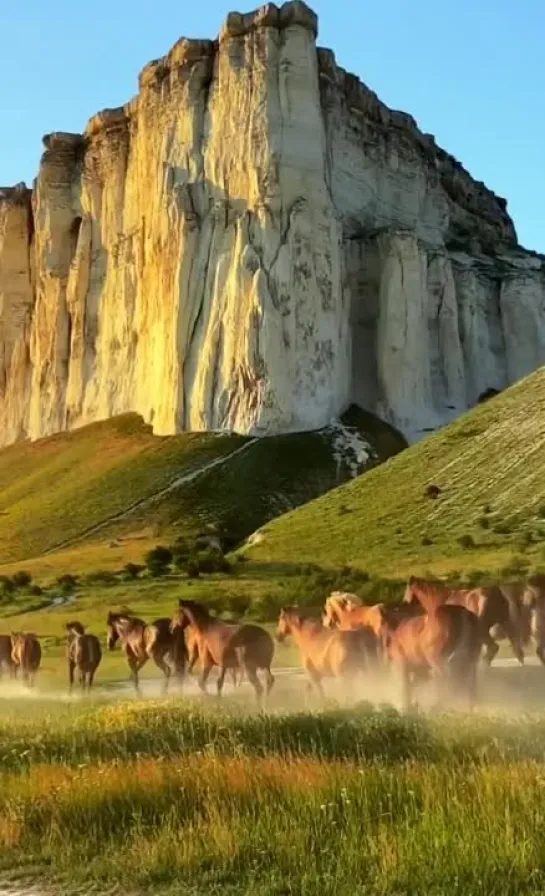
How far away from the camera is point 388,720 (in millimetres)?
14180

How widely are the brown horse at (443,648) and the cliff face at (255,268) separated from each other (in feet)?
225

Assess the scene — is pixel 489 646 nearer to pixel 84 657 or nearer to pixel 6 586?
pixel 84 657

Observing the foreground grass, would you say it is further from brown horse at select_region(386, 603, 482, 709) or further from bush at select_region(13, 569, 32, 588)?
bush at select_region(13, 569, 32, 588)

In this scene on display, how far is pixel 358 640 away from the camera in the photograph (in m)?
18.4

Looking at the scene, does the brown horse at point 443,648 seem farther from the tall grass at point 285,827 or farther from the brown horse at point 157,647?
the brown horse at point 157,647

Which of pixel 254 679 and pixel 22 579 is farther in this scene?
pixel 22 579

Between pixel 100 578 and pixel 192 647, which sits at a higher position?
pixel 100 578

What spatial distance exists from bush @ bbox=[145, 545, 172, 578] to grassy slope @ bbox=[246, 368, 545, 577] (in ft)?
14.8

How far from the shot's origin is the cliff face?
294 feet

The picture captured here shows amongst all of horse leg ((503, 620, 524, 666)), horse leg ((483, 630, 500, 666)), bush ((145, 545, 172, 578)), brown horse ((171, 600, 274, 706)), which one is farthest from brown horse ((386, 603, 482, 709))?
bush ((145, 545, 172, 578))

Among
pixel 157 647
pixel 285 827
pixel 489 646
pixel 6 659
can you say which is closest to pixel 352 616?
pixel 489 646

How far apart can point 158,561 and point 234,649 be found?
36403 millimetres

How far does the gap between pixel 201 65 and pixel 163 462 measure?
39033 mm

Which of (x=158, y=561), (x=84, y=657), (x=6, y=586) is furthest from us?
(x=158, y=561)
